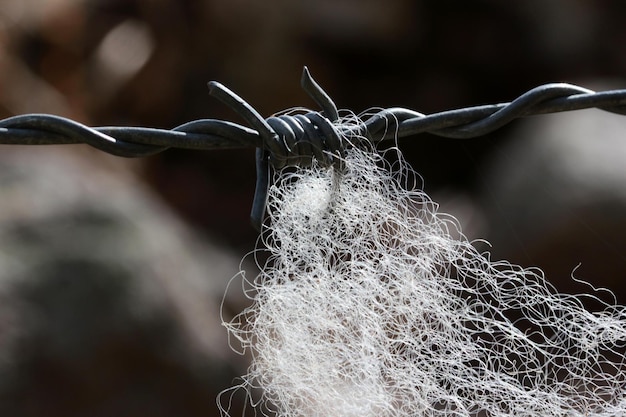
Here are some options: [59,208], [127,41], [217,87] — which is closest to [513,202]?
[59,208]

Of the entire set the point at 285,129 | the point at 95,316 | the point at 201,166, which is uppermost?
the point at 285,129

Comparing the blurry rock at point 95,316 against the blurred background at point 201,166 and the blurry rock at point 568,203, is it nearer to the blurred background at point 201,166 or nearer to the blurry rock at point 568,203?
the blurred background at point 201,166

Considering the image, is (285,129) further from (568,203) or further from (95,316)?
(568,203)

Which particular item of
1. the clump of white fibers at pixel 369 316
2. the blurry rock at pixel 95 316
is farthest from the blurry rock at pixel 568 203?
the clump of white fibers at pixel 369 316

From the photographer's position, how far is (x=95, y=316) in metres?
2.39

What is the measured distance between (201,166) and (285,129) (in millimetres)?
4416

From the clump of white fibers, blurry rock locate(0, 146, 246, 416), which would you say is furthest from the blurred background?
the clump of white fibers

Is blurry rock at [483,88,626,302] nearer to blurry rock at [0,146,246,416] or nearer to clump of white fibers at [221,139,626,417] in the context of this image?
blurry rock at [0,146,246,416]

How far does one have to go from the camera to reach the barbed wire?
694 mm

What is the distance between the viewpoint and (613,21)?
472 centimetres

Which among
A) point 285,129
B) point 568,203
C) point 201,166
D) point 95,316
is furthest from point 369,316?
point 201,166

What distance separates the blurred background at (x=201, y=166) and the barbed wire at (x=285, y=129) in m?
1.09

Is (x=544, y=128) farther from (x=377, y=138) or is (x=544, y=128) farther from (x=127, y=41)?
(x=377, y=138)

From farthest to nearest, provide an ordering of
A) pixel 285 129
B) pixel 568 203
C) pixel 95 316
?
pixel 568 203
pixel 95 316
pixel 285 129
